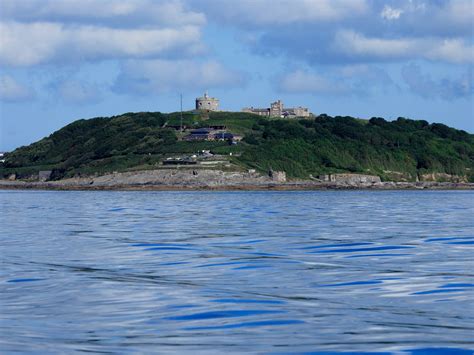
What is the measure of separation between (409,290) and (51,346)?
333 inches

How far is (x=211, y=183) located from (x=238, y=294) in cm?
15069

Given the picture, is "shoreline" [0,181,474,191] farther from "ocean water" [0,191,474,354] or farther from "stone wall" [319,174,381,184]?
"ocean water" [0,191,474,354]

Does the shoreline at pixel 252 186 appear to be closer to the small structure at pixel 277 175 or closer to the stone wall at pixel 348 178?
the stone wall at pixel 348 178

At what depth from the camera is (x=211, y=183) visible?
169 metres

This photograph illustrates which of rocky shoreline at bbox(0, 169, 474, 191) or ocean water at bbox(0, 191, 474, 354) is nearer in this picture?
ocean water at bbox(0, 191, 474, 354)

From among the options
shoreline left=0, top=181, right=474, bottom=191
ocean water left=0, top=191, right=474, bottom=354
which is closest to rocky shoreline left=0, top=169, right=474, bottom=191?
shoreline left=0, top=181, right=474, bottom=191

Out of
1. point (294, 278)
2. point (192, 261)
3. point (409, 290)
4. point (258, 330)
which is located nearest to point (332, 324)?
point (258, 330)

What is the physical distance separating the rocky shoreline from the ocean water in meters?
133

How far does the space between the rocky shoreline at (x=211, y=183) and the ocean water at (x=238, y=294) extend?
437ft

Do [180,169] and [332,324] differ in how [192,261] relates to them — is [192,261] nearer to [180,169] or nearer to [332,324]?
[332,324]

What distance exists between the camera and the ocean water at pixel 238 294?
13930 millimetres

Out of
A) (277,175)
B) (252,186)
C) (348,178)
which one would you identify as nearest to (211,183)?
(252,186)

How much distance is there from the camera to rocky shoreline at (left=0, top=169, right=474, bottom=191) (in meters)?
170

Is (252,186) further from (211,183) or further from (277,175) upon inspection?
(277,175)
